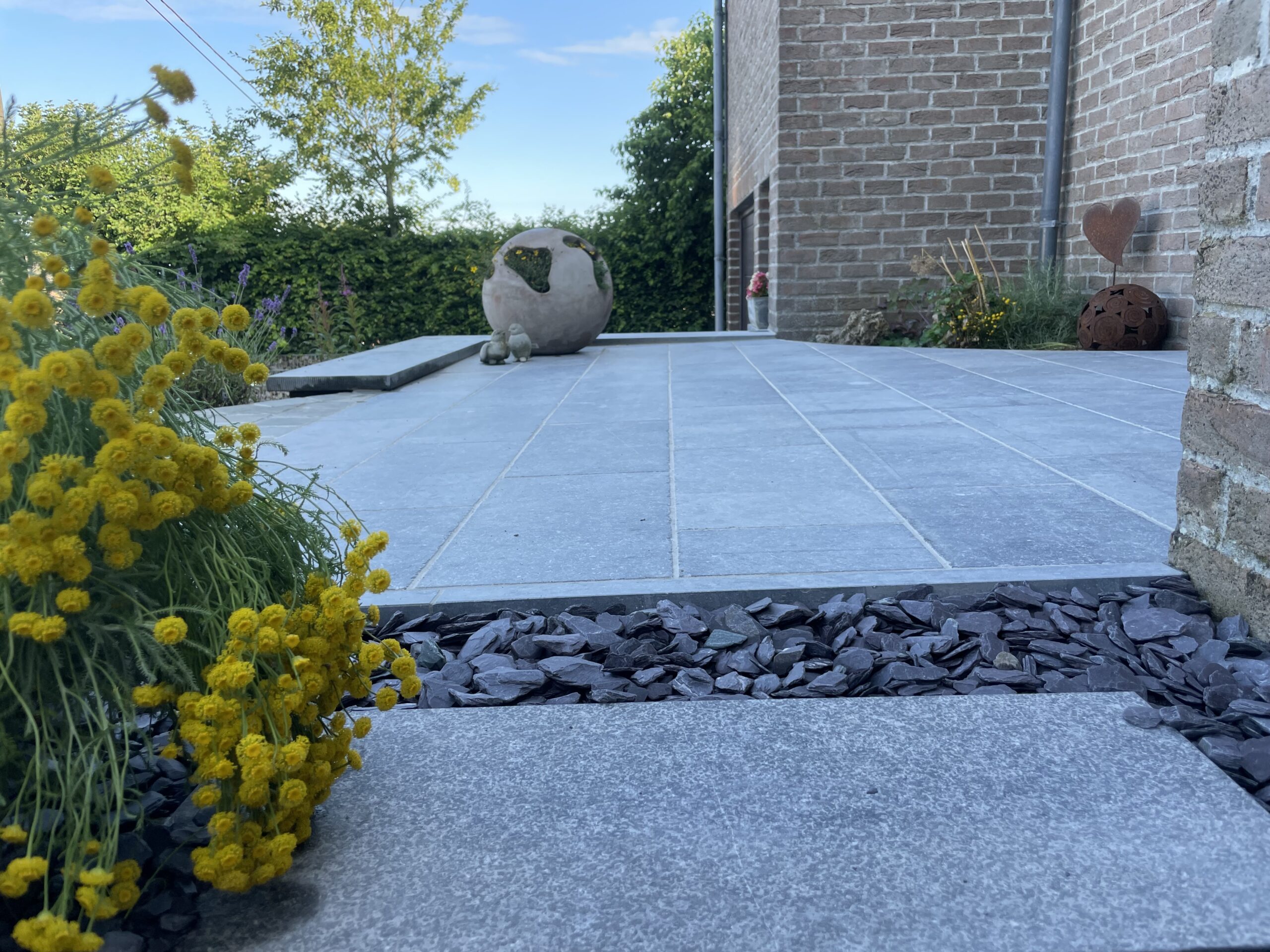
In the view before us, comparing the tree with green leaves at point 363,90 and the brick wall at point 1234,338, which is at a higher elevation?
the tree with green leaves at point 363,90

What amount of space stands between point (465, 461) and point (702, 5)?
17.4m

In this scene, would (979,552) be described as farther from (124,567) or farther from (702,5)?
(702,5)

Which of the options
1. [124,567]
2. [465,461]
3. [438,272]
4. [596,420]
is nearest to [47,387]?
[124,567]

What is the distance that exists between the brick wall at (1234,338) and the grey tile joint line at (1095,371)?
223 centimetres

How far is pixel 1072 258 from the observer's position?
294 inches

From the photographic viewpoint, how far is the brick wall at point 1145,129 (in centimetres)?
571

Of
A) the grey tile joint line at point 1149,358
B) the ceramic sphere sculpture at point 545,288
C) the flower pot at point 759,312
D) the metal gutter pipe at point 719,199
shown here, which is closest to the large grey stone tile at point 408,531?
the grey tile joint line at point 1149,358

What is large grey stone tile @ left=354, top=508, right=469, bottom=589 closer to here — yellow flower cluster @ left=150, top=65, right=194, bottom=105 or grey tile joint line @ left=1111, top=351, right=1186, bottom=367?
yellow flower cluster @ left=150, top=65, right=194, bottom=105

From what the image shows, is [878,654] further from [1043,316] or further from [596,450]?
[1043,316]

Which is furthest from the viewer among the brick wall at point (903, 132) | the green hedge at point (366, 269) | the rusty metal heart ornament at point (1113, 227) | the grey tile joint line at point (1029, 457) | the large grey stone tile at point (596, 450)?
the green hedge at point (366, 269)

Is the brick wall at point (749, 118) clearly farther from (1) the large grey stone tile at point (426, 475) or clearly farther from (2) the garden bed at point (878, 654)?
(2) the garden bed at point (878, 654)

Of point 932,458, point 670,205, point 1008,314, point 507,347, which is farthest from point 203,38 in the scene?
point 932,458

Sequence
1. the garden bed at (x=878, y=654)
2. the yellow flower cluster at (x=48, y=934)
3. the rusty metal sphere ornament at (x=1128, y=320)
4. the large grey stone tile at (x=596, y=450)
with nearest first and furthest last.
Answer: the yellow flower cluster at (x=48, y=934), the garden bed at (x=878, y=654), the large grey stone tile at (x=596, y=450), the rusty metal sphere ornament at (x=1128, y=320)

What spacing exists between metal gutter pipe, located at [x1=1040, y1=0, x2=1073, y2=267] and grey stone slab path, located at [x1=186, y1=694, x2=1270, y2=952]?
7163mm
